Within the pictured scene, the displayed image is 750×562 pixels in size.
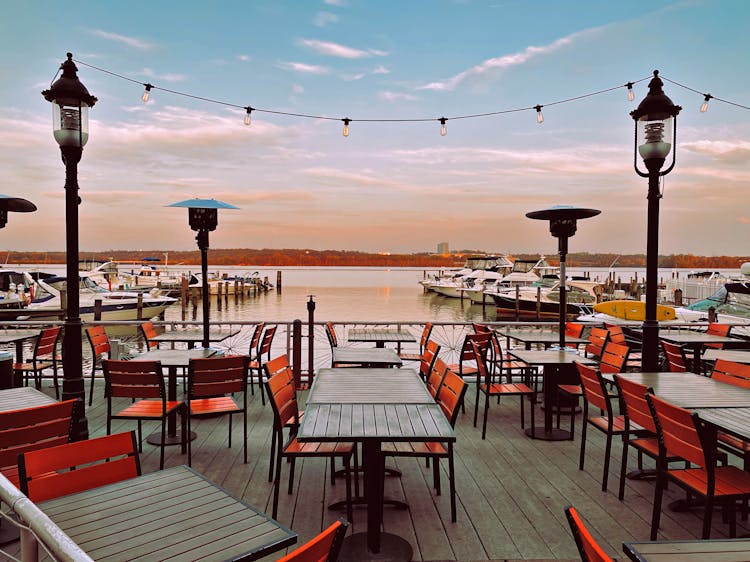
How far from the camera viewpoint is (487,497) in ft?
12.2

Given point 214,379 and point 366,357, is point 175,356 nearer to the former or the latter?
point 214,379

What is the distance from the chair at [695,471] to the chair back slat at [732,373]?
4.29 feet

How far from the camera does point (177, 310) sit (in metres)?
38.0

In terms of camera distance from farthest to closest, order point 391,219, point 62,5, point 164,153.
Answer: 1. point 391,219
2. point 164,153
3. point 62,5

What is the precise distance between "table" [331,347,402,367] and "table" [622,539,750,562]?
3.73 meters

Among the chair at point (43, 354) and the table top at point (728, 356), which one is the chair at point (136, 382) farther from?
the table top at point (728, 356)

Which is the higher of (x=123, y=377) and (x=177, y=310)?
(x=123, y=377)

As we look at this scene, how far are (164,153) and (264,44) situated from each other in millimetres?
7310

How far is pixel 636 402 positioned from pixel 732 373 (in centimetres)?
146

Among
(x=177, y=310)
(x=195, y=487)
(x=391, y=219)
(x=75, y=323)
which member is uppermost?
(x=391, y=219)

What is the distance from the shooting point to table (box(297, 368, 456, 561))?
271cm

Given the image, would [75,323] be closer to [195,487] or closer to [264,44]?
[195,487]

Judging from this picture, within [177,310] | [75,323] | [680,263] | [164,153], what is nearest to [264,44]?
[164,153]

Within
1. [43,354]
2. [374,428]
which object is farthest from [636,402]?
[43,354]
